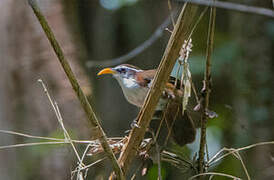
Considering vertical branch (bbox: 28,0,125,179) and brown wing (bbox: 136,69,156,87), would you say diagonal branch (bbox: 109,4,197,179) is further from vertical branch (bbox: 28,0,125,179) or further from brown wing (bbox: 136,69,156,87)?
brown wing (bbox: 136,69,156,87)

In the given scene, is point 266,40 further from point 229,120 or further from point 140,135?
point 140,135

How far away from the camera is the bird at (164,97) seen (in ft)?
6.84

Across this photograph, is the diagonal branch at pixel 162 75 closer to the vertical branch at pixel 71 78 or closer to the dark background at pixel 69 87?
the vertical branch at pixel 71 78

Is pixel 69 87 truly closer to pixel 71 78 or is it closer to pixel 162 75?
pixel 162 75

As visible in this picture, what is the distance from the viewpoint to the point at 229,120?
4.33 meters

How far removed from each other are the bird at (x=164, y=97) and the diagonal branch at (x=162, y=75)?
1.11 feet

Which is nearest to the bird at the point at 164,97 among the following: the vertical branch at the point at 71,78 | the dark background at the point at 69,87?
the vertical branch at the point at 71,78

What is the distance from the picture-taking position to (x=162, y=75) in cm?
139

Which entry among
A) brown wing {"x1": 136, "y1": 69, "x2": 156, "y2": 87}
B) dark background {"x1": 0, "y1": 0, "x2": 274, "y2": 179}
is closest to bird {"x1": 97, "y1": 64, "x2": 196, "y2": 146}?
brown wing {"x1": 136, "y1": 69, "x2": 156, "y2": 87}

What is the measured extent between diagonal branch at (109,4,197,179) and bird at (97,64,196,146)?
0.34 meters

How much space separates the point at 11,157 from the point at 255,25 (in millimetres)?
2965

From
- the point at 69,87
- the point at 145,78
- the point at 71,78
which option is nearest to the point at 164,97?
the point at 145,78

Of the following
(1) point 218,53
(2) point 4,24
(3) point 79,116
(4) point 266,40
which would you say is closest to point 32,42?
(2) point 4,24

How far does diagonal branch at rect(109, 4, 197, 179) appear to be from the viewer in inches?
52.7
